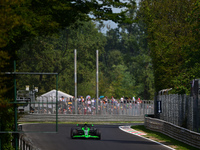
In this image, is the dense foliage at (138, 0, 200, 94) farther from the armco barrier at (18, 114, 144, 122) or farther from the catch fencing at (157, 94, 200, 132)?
the catch fencing at (157, 94, 200, 132)

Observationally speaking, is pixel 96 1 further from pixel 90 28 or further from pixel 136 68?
pixel 136 68

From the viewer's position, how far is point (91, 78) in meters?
84.0

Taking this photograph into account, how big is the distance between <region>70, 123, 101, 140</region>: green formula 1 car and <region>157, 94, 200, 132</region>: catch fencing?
13.4ft

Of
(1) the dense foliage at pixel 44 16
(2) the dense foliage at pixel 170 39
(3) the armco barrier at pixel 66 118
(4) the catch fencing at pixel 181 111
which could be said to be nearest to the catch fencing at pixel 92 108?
(3) the armco barrier at pixel 66 118

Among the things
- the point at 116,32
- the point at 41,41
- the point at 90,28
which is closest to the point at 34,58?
the point at 41,41

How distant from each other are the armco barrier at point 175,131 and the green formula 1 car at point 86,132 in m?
3.64

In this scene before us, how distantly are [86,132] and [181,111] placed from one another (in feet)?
15.4

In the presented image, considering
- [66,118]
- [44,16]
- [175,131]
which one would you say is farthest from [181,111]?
[66,118]

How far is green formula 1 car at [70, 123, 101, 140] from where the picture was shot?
23391 mm

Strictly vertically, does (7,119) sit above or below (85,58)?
below

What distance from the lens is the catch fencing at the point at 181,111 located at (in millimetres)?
20453

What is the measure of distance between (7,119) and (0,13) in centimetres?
287

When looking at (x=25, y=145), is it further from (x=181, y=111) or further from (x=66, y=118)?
(x=66, y=118)

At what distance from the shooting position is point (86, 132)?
77.4 ft
